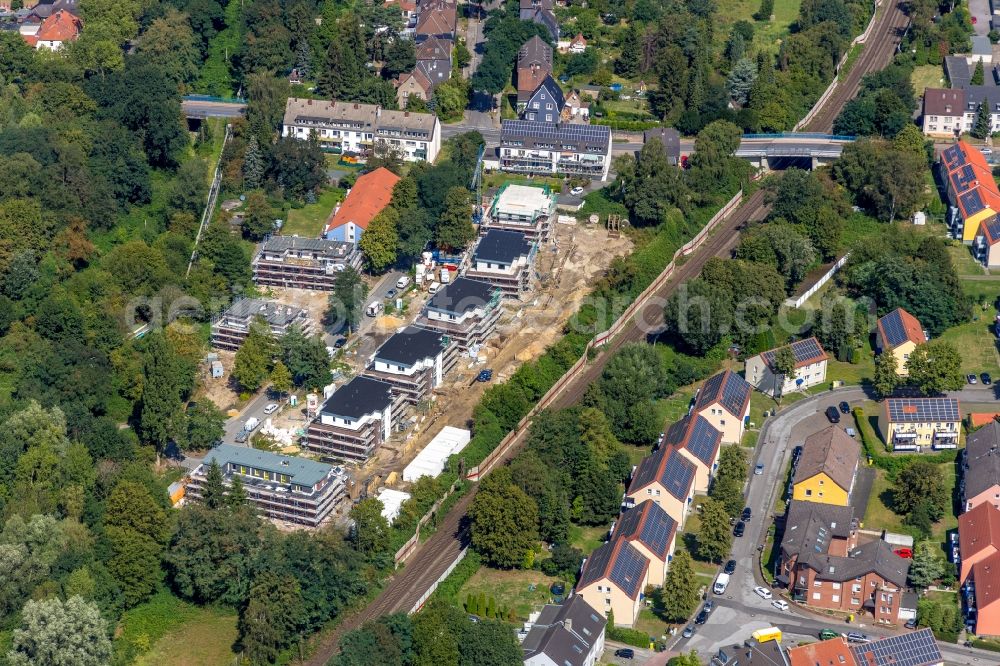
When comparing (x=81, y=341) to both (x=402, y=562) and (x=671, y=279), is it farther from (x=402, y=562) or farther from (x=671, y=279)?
(x=671, y=279)

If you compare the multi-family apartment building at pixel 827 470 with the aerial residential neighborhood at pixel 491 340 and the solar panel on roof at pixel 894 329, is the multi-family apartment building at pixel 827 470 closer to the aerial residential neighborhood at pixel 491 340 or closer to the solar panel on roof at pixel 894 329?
the aerial residential neighborhood at pixel 491 340

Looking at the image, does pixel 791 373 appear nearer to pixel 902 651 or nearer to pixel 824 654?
pixel 902 651

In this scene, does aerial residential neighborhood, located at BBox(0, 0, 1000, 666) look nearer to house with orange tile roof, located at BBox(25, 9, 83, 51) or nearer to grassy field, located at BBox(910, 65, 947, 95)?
grassy field, located at BBox(910, 65, 947, 95)

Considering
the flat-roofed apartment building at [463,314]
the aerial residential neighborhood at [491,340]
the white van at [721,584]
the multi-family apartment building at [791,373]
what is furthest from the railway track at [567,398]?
the white van at [721,584]

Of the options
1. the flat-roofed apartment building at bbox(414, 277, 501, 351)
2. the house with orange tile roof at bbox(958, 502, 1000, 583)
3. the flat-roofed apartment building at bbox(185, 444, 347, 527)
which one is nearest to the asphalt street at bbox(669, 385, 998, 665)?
the house with orange tile roof at bbox(958, 502, 1000, 583)

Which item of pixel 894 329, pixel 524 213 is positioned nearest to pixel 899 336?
pixel 894 329

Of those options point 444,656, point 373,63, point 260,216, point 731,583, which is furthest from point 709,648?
point 373,63
